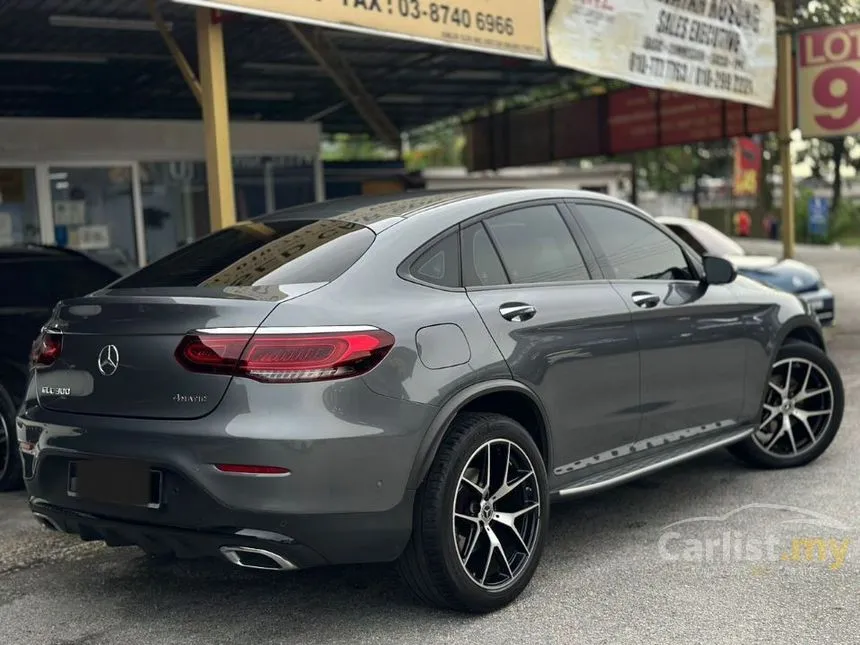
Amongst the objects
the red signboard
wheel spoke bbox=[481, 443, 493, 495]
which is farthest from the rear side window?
the red signboard

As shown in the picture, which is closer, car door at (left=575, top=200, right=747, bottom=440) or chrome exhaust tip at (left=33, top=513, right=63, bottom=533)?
chrome exhaust tip at (left=33, top=513, right=63, bottom=533)

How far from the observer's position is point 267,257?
13.1 feet

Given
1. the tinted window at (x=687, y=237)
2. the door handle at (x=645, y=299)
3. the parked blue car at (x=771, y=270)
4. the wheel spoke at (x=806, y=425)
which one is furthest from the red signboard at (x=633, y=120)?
the door handle at (x=645, y=299)

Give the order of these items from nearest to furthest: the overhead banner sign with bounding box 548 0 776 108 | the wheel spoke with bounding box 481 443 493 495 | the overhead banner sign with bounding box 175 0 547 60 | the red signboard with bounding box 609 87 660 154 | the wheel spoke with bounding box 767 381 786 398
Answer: the wheel spoke with bounding box 481 443 493 495
the wheel spoke with bounding box 767 381 786 398
the overhead banner sign with bounding box 175 0 547 60
the overhead banner sign with bounding box 548 0 776 108
the red signboard with bounding box 609 87 660 154

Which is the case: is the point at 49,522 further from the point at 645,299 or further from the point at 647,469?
the point at 645,299

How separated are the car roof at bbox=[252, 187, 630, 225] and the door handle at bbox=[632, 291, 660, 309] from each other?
21.0 inches

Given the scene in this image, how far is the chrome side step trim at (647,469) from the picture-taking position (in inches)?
170

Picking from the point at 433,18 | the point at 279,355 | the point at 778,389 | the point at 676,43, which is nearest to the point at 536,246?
the point at 279,355

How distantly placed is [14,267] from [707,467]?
4.46 metres

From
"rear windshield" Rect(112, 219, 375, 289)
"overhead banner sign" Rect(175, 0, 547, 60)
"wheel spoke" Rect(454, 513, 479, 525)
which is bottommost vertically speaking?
"wheel spoke" Rect(454, 513, 479, 525)

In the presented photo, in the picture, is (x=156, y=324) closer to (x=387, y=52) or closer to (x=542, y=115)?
(x=387, y=52)

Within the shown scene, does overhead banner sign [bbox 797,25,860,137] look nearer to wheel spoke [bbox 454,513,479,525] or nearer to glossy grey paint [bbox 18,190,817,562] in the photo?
glossy grey paint [bbox 18,190,817,562]

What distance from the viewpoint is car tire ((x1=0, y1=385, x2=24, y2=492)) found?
566 cm

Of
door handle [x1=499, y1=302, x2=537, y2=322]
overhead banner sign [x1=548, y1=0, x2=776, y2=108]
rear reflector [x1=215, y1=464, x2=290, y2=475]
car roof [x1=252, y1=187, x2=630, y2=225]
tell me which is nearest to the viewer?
rear reflector [x1=215, y1=464, x2=290, y2=475]
